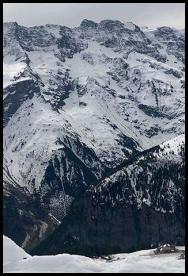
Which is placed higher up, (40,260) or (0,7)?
(0,7)

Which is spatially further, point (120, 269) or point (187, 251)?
point (187, 251)

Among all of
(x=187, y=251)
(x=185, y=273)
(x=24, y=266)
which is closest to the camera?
(x=185, y=273)

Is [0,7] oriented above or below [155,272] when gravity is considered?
above

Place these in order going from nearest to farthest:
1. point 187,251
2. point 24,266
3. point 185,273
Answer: point 185,273, point 24,266, point 187,251

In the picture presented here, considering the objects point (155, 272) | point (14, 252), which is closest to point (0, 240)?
point (14, 252)

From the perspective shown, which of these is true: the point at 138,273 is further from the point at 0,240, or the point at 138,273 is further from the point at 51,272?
the point at 0,240

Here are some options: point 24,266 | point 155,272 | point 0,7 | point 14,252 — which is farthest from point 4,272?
point 0,7

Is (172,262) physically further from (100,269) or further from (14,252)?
(14,252)

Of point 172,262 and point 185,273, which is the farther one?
point 172,262

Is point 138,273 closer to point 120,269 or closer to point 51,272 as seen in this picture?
point 120,269
